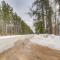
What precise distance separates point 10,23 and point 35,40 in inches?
17.3

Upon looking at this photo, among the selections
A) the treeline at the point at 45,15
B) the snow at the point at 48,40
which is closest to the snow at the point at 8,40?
the snow at the point at 48,40

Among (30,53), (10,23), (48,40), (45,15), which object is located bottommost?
(30,53)

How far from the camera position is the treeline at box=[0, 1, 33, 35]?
7.58ft

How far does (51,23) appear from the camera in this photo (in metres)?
2.39

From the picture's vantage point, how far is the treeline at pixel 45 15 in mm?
2393

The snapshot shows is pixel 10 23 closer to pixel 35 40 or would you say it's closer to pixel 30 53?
pixel 35 40

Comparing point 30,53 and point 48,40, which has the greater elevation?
point 48,40

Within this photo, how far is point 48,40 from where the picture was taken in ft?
7.21

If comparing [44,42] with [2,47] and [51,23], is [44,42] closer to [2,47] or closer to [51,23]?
[51,23]

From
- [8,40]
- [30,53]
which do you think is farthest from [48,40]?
[8,40]

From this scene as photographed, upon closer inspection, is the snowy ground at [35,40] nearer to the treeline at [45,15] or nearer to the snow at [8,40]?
the snow at [8,40]

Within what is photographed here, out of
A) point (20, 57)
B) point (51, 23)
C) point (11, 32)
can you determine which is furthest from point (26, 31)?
point (20, 57)

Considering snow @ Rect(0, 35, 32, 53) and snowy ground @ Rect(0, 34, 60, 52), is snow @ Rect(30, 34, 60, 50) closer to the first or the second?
snowy ground @ Rect(0, 34, 60, 52)

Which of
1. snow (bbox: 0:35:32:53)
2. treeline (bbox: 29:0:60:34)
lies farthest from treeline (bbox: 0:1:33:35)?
treeline (bbox: 29:0:60:34)
